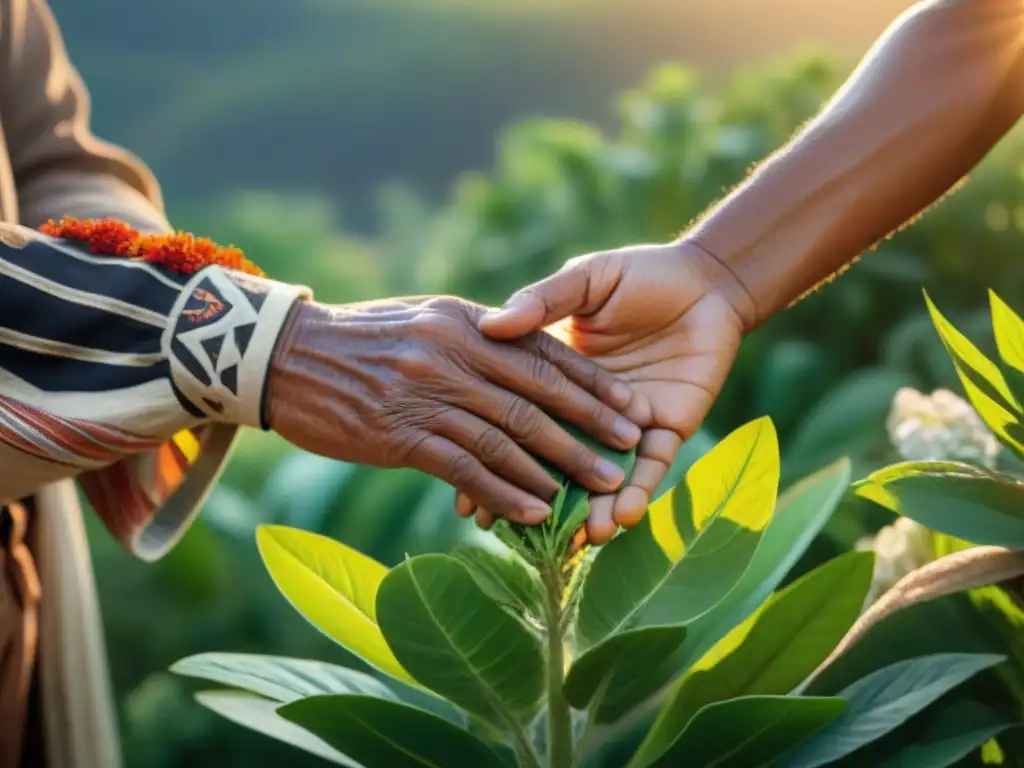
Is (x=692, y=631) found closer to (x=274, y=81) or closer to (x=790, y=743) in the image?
(x=790, y=743)

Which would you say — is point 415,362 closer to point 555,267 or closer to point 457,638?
point 457,638

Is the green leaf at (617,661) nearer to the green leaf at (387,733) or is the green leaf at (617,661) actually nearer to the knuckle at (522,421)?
the green leaf at (387,733)

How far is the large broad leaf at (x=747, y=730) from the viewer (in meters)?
0.51

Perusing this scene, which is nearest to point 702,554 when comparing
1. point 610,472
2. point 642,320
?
point 610,472

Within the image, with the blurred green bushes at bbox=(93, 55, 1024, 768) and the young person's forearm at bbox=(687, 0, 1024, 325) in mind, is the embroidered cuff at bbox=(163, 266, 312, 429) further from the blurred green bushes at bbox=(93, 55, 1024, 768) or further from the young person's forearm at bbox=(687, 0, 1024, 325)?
the blurred green bushes at bbox=(93, 55, 1024, 768)

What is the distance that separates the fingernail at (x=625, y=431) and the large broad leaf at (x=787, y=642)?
170mm

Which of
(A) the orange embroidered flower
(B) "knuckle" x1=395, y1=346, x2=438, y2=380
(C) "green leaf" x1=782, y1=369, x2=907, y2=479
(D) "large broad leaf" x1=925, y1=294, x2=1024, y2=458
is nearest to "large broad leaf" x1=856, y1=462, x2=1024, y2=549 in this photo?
(D) "large broad leaf" x1=925, y1=294, x2=1024, y2=458

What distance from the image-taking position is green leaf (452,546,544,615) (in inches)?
22.5

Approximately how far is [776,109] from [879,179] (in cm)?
98

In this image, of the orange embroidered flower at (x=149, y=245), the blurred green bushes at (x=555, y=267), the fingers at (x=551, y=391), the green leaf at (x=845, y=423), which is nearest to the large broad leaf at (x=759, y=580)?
the fingers at (x=551, y=391)

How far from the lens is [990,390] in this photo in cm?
59

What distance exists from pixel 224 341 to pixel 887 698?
394mm

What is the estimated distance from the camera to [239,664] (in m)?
0.61

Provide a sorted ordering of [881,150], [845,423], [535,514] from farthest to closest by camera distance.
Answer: [845,423], [881,150], [535,514]
